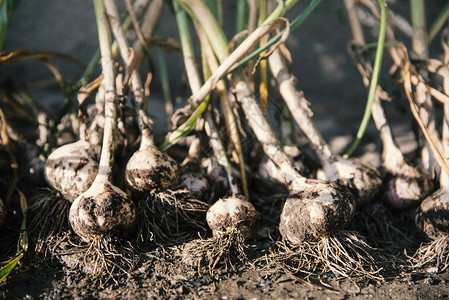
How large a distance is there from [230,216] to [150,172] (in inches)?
9.9

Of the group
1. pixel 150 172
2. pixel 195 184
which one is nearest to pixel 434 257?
pixel 195 184

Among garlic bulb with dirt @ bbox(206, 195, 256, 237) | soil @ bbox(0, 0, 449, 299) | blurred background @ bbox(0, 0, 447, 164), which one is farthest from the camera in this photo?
blurred background @ bbox(0, 0, 447, 164)

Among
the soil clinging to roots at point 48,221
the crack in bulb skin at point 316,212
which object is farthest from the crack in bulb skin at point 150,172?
the crack in bulb skin at point 316,212

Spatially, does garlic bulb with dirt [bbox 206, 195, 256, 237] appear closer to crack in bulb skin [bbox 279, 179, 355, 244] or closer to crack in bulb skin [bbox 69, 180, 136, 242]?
crack in bulb skin [bbox 279, 179, 355, 244]

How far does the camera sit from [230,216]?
1017 mm

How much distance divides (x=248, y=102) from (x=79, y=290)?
28.5 inches

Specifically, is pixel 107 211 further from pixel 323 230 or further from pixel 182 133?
pixel 323 230

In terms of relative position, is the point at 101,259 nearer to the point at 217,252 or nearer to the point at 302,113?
the point at 217,252

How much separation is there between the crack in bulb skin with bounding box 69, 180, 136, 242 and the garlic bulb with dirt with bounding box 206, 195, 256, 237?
0.22 metres

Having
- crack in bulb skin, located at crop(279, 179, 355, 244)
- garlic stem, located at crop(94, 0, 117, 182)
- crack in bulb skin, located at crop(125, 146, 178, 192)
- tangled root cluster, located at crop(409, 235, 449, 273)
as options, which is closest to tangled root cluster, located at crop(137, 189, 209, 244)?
crack in bulb skin, located at crop(125, 146, 178, 192)

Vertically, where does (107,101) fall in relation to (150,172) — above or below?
above

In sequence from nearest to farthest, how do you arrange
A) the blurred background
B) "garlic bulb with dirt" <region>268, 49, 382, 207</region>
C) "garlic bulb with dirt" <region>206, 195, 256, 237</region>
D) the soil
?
the soil < "garlic bulb with dirt" <region>206, 195, 256, 237</region> < "garlic bulb with dirt" <region>268, 49, 382, 207</region> < the blurred background

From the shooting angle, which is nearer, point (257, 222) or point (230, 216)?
point (230, 216)

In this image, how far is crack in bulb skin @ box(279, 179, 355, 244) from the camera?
38.0 inches
